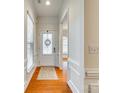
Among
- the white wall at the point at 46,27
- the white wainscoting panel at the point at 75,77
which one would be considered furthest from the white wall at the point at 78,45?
the white wall at the point at 46,27

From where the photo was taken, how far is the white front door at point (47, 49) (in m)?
9.95

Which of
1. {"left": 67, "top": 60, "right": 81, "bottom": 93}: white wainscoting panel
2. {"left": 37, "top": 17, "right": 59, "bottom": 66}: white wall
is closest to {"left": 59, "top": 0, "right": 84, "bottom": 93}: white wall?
{"left": 67, "top": 60, "right": 81, "bottom": 93}: white wainscoting panel

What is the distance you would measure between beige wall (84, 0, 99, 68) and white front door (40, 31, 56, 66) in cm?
707

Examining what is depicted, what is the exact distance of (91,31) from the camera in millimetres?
2893

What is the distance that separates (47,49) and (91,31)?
7223 mm

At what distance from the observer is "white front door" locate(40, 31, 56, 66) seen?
995 centimetres

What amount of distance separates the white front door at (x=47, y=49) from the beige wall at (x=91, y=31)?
23.2 ft

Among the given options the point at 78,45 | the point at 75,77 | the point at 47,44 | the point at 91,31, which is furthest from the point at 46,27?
the point at 91,31

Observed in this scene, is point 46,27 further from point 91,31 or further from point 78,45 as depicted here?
point 91,31
